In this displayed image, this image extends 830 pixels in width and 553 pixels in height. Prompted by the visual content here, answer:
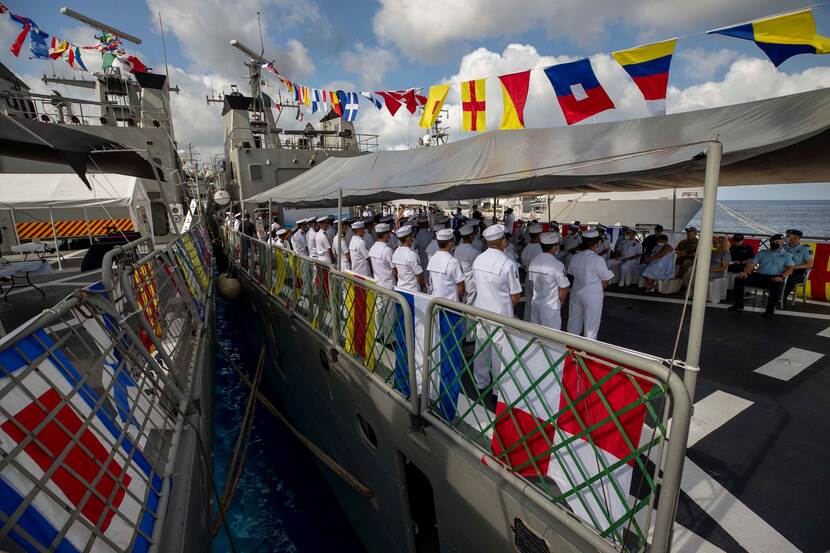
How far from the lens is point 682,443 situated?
150 cm

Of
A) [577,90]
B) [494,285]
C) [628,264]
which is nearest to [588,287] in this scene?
[494,285]

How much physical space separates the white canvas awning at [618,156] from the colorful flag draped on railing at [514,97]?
22.9 inches

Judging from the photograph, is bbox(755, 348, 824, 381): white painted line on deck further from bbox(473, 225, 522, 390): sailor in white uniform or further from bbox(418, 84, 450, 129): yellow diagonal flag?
bbox(418, 84, 450, 129): yellow diagonal flag

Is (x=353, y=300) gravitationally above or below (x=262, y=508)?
above

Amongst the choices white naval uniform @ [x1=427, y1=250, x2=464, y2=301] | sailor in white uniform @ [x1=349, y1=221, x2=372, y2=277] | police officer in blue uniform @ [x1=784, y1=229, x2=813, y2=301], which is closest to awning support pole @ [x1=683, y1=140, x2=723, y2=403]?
white naval uniform @ [x1=427, y1=250, x2=464, y2=301]

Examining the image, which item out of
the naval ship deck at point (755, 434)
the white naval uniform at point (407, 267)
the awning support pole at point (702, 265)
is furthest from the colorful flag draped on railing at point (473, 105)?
the awning support pole at point (702, 265)

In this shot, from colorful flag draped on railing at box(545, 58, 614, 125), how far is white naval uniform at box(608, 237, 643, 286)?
6.11 meters

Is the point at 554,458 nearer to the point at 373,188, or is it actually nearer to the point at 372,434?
the point at 372,434

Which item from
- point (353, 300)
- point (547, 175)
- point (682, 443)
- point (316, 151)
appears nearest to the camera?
point (682, 443)

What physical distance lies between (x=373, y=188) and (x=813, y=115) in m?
4.86

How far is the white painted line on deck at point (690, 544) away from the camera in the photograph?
220 cm

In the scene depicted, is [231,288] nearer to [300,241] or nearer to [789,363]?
[300,241]

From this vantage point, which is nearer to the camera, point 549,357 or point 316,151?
point 549,357

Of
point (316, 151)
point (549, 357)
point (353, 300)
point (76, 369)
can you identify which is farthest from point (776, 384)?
point (316, 151)
